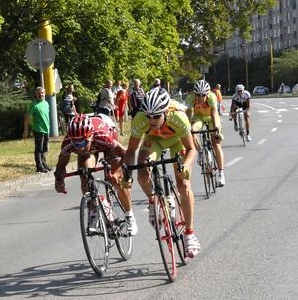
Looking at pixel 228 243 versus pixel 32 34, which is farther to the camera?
pixel 32 34

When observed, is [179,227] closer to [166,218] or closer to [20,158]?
[166,218]

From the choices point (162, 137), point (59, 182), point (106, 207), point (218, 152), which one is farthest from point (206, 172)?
point (59, 182)

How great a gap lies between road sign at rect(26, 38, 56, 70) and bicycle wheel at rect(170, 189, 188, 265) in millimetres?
10569

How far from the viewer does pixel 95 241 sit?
246 inches

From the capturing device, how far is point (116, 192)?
6.97 meters

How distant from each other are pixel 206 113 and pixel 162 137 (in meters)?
4.58

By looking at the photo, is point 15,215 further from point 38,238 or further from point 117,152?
point 117,152

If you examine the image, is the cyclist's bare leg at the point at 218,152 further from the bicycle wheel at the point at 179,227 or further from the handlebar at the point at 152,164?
the handlebar at the point at 152,164

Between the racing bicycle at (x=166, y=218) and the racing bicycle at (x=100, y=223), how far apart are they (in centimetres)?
37

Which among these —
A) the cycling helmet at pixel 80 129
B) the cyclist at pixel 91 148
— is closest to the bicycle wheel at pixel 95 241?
the cyclist at pixel 91 148

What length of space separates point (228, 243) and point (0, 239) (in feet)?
9.85

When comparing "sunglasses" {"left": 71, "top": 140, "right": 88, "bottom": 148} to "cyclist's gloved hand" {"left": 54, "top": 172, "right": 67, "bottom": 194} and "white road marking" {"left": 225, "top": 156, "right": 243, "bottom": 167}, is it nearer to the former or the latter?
"cyclist's gloved hand" {"left": 54, "top": 172, "right": 67, "bottom": 194}

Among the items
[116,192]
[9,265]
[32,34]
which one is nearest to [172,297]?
[116,192]

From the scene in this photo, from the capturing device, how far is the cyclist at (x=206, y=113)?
10578 millimetres
